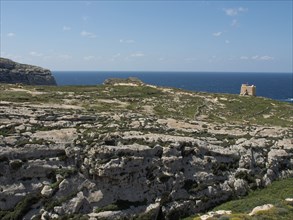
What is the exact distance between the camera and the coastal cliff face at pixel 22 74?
5541 inches

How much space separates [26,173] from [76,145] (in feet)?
15.4

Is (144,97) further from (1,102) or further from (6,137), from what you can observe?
(6,137)

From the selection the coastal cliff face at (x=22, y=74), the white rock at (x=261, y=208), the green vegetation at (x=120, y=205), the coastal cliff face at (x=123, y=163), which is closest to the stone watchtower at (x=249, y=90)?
Answer: the coastal cliff face at (x=123, y=163)

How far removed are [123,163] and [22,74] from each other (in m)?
123

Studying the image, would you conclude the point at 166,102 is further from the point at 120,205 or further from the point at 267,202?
the point at 120,205

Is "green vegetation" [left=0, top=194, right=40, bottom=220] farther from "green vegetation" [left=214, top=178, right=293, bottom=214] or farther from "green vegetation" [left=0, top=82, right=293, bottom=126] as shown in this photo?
"green vegetation" [left=0, top=82, right=293, bottom=126]

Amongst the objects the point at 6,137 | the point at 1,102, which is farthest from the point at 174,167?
the point at 1,102

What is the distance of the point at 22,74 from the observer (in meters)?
146

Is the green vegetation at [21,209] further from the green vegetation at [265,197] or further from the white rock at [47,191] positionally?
the green vegetation at [265,197]

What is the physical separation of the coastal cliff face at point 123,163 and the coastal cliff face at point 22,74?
4054 inches

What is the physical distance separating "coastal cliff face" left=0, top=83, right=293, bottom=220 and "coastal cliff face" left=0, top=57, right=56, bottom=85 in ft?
338

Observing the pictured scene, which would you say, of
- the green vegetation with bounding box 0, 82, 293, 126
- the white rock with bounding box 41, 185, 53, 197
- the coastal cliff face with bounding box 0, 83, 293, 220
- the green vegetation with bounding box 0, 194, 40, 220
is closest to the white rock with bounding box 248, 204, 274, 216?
the coastal cliff face with bounding box 0, 83, 293, 220

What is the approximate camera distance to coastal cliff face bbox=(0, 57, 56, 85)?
14075cm

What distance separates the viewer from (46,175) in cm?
3156
